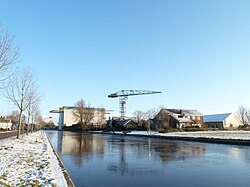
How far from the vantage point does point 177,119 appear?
6969 cm

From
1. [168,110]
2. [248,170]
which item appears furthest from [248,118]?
[248,170]

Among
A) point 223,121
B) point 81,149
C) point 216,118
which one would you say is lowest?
point 81,149

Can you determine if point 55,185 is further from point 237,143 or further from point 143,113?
point 143,113

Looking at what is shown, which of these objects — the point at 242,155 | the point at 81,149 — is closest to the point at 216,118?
the point at 242,155

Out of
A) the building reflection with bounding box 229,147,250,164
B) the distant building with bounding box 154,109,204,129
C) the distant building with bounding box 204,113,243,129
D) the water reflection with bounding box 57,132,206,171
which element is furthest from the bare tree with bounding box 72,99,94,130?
the building reflection with bounding box 229,147,250,164

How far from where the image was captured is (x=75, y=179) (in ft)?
30.6

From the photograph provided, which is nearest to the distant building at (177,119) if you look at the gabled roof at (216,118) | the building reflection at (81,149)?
the gabled roof at (216,118)

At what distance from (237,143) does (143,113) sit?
6813cm

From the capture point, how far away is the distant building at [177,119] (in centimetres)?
6988

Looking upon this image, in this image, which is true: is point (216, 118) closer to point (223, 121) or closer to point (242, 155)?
point (223, 121)

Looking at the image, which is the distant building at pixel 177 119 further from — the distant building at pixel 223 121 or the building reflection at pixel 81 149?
the building reflection at pixel 81 149

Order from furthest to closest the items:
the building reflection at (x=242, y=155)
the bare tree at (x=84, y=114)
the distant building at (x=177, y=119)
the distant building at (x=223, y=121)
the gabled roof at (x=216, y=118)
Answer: the bare tree at (x=84, y=114), the gabled roof at (x=216, y=118), the distant building at (x=223, y=121), the distant building at (x=177, y=119), the building reflection at (x=242, y=155)

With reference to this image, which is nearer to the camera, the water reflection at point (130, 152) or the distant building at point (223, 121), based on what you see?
the water reflection at point (130, 152)

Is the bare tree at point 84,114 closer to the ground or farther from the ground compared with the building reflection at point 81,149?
farther from the ground
